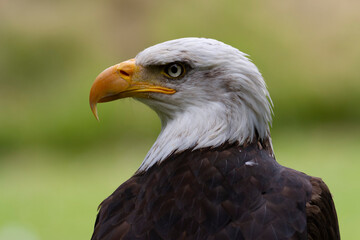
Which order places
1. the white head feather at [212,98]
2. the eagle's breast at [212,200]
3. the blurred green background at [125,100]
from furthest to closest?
1. the blurred green background at [125,100]
2. the white head feather at [212,98]
3. the eagle's breast at [212,200]

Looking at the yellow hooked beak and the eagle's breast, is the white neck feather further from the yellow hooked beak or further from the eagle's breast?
the yellow hooked beak

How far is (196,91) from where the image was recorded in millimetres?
3254

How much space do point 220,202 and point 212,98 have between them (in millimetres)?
505

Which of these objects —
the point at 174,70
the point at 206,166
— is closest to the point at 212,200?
the point at 206,166

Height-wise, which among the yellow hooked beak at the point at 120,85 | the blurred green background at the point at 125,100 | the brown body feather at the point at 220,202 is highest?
the yellow hooked beak at the point at 120,85

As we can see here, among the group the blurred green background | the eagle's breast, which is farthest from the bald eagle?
the blurred green background

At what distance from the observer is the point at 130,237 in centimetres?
289

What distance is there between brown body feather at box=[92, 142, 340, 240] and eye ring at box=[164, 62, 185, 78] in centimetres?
34

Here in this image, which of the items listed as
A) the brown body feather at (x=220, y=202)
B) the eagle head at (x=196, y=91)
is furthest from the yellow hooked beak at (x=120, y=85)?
the brown body feather at (x=220, y=202)

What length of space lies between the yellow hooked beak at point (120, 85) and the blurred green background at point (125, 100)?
13.3 ft

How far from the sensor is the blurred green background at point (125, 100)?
825cm

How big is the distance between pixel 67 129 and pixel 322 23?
12.7 feet

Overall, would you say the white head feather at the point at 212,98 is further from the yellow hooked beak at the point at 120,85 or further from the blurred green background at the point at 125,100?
the blurred green background at the point at 125,100

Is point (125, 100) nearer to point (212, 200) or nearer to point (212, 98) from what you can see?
point (212, 98)
